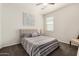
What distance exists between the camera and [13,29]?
3.67ft

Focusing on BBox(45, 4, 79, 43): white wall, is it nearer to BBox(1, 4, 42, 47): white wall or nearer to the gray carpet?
the gray carpet

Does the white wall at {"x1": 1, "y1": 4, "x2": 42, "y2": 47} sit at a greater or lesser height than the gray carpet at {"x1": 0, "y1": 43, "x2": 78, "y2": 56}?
greater

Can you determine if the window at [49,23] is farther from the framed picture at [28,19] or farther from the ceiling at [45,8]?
the framed picture at [28,19]

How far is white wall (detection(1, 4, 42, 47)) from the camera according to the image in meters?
1.05

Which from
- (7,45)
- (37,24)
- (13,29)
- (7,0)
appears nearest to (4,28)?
(13,29)

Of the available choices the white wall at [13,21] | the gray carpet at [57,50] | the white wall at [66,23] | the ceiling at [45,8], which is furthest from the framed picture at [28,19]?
the gray carpet at [57,50]

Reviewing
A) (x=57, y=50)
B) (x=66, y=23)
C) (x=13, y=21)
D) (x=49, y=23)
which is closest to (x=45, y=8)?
(x=49, y=23)

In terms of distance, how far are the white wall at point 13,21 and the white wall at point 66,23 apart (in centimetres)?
31

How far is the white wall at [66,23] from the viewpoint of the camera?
104cm

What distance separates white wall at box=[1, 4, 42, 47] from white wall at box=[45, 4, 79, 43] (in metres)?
0.31

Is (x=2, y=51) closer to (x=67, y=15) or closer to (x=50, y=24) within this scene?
(x=50, y=24)

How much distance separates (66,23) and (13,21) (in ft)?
3.08

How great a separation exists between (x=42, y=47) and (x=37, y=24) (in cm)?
42

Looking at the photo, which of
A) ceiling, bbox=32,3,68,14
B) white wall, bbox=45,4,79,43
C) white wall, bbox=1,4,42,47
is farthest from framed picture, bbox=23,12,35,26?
white wall, bbox=45,4,79,43
